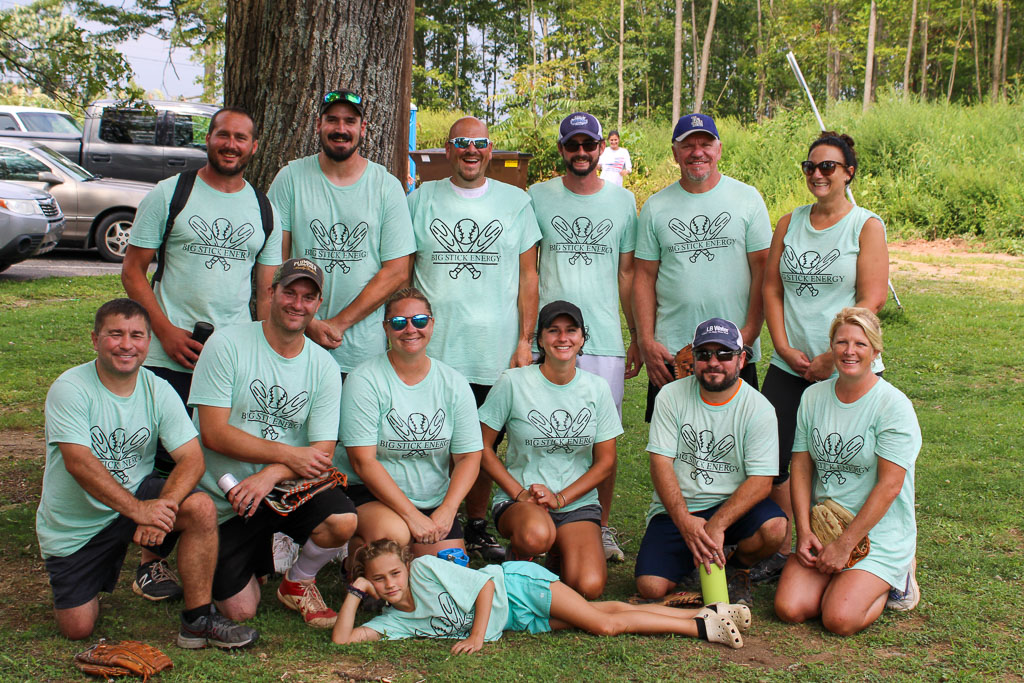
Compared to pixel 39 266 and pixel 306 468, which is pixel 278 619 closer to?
pixel 306 468

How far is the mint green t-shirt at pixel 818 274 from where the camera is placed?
180 inches

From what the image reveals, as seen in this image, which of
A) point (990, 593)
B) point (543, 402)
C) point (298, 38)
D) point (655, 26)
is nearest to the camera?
point (990, 593)

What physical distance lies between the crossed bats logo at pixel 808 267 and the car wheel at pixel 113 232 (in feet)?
35.9

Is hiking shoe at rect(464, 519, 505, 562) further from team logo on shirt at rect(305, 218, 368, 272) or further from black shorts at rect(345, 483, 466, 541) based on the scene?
team logo on shirt at rect(305, 218, 368, 272)

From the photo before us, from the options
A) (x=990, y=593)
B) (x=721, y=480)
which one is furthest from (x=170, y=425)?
(x=990, y=593)

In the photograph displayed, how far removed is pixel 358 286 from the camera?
15.3 feet

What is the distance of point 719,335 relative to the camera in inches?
169

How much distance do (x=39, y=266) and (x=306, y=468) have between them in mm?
11321

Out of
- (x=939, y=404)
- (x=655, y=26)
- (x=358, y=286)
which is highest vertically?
(x=655, y=26)

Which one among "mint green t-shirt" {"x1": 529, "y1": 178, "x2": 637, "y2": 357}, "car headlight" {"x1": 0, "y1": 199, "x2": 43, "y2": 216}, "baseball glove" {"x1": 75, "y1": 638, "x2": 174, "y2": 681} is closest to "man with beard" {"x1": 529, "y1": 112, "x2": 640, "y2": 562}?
"mint green t-shirt" {"x1": 529, "y1": 178, "x2": 637, "y2": 357}

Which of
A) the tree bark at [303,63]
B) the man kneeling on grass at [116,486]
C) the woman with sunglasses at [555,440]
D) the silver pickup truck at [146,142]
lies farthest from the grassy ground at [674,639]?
the silver pickup truck at [146,142]

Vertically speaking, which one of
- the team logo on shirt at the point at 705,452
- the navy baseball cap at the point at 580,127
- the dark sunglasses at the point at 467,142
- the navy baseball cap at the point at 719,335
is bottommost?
the team logo on shirt at the point at 705,452

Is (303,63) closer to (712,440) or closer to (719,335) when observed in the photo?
(719,335)

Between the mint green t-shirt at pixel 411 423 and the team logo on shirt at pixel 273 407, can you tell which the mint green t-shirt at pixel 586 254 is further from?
the team logo on shirt at pixel 273 407
